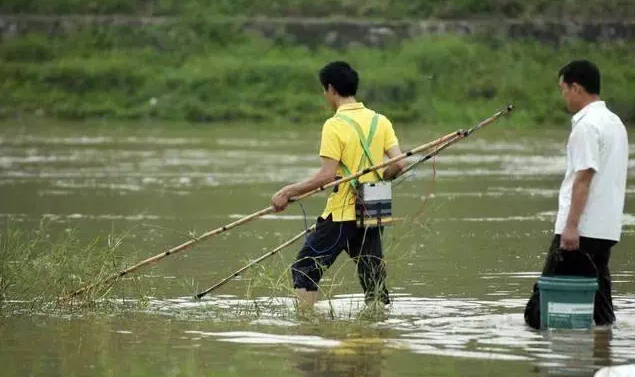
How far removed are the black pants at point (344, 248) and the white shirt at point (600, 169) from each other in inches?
51.8

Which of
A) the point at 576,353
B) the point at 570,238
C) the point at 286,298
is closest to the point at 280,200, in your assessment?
the point at 286,298

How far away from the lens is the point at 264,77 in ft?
124

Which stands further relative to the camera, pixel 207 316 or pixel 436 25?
pixel 436 25

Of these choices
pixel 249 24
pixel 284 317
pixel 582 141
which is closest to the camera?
pixel 582 141

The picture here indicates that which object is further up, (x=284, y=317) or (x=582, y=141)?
(x=582, y=141)

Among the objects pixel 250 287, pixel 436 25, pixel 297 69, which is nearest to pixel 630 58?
pixel 436 25

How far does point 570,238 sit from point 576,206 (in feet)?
0.61

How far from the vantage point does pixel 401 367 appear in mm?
8898

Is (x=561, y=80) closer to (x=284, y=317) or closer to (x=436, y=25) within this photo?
(x=284, y=317)

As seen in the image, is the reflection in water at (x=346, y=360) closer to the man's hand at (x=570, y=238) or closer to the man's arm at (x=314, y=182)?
the man's arm at (x=314, y=182)

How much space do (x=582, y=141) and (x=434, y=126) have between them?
925 inches

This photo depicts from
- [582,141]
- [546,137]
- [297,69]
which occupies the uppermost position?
[297,69]

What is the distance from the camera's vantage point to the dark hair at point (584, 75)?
9.73 m

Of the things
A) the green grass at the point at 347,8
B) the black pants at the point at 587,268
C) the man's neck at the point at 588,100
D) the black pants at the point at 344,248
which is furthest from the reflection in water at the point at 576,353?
the green grass at the point at 347,8
